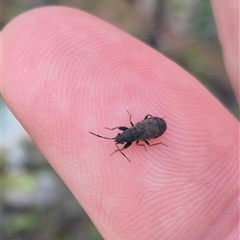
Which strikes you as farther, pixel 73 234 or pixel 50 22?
pixel 73 234

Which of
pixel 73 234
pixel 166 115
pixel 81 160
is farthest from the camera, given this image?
pixel 73 234

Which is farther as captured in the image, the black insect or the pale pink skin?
the black insect

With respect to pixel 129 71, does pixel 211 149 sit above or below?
below

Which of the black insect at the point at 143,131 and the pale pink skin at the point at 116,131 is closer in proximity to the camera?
the pale pink skin at the point at 116,131

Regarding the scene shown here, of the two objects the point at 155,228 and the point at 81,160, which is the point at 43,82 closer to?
the point at 81,160

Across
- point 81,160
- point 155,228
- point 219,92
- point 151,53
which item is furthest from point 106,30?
point 219,92
